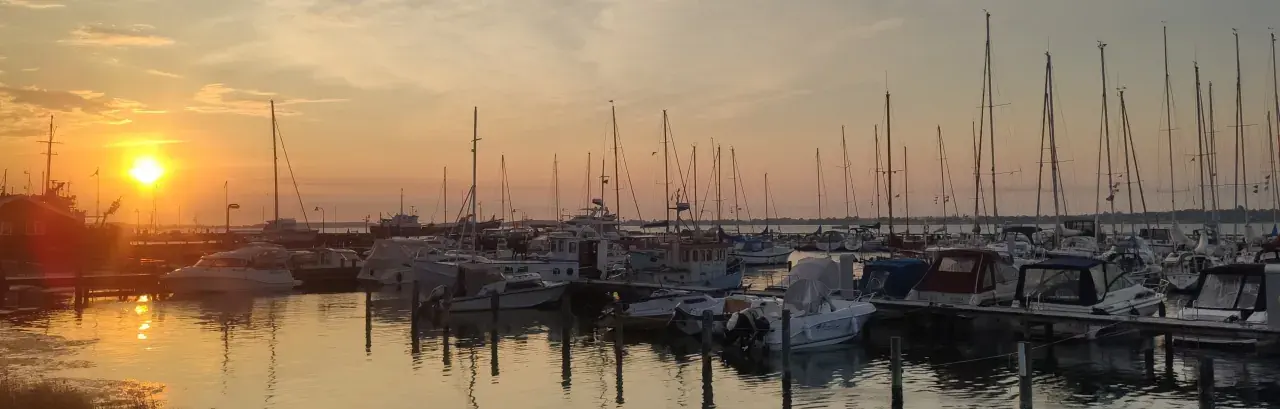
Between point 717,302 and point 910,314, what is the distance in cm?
642

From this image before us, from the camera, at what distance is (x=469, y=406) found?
20578mm

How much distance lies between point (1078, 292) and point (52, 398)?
26.5 metres

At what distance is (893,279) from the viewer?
34.0m

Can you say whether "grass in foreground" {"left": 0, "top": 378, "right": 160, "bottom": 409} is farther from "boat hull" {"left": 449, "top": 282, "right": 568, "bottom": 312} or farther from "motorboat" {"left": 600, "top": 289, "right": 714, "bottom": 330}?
"boat hull" {"left": 449, "top": 282, "right": 568, "bottom": 312}

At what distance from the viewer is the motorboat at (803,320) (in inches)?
1050

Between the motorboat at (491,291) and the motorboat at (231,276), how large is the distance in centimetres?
1401

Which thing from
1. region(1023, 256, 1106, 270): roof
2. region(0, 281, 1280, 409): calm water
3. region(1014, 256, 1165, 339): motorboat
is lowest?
region(0, 281, 1280, 409): calm water

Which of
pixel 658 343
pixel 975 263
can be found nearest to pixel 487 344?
pixel 658 343

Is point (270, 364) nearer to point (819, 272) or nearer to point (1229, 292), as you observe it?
point (819, 272)

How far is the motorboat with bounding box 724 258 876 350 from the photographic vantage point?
26.7 metres

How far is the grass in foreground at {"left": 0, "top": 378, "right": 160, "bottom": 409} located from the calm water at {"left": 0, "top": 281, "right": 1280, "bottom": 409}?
2.61 feet

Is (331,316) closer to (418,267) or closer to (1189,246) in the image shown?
(418,267)

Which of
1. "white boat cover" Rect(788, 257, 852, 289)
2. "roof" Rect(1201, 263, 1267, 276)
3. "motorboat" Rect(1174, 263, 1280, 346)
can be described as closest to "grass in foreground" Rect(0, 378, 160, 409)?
"white boat cover" Rect(788, 257, 852, 289)

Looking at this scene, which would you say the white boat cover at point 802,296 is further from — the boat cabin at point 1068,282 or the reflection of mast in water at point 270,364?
the reflection of mast in water at point 270,364
